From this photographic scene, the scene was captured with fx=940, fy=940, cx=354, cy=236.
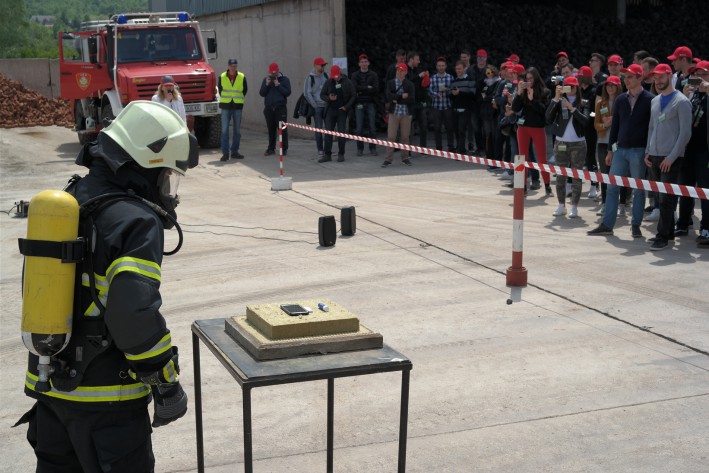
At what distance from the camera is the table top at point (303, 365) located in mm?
3578

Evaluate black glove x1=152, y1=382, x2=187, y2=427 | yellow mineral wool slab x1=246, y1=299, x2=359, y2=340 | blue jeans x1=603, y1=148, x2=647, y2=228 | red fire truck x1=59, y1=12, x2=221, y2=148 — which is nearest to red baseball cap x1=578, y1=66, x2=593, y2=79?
blue jeans x1=603, y1=148, x2=647, y2=228

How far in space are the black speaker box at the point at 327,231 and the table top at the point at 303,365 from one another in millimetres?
6466

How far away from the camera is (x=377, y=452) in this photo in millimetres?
5285

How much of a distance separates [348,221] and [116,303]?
25.6ft

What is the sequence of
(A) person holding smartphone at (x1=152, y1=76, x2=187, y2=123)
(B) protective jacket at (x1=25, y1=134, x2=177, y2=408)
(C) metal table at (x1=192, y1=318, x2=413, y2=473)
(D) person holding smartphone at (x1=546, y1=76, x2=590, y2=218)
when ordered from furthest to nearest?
(A) person holding smartphone at (x1=152, y1=76, x2=187, y2=123) → (D) person holding smartphone at (x1=546, y1=76, x2=590, y2=218) → (C) metal table at (x1=192, y1=318, x2=413, y2=473) → (B) protective jacket at (x1=25, y1=134, x2=177, y2=408)

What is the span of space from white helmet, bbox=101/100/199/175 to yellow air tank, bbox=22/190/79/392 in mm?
321

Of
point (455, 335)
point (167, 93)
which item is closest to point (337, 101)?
point (167, 93)

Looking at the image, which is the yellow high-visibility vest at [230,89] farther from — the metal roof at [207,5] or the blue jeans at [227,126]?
the metal roof at [207,5]

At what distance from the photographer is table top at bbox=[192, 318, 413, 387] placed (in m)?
3.58

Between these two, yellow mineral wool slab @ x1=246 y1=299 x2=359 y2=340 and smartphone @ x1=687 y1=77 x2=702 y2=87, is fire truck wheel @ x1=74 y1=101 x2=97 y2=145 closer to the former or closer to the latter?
smartphone @ x1=687 y1=77 x2=702 y2=87

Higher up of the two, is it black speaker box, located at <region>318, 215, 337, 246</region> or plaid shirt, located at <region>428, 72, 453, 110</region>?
plaid shirt, located at <region>428, 72, 453, 110</region>

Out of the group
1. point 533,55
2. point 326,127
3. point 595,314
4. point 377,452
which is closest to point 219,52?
point 533,55

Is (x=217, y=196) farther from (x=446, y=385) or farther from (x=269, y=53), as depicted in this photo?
(x=269, y=53)

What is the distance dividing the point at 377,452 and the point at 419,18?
2006cm
